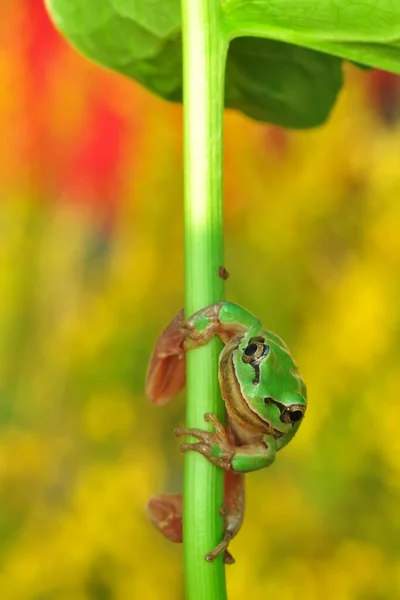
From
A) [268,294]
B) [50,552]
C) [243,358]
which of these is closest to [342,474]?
[268,294]

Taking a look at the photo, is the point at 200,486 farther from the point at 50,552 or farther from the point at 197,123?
the point at 50,552

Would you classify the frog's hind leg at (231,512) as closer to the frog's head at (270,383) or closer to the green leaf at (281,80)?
the frog's head at (270,383)

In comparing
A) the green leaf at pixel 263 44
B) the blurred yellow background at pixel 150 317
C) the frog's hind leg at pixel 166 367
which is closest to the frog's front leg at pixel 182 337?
the frog's hind leg at pixel 166 367

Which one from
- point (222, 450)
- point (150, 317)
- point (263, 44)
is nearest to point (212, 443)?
point (222, 450)

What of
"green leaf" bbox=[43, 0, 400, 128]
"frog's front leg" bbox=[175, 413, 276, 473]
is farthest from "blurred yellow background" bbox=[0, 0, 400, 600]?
"frog's front leg" bbox=[175, 413, 276, 473]

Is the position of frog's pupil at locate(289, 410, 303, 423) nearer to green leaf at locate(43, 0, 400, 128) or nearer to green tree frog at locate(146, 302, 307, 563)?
green tree frog at locate(146, 302, 307, 563)
